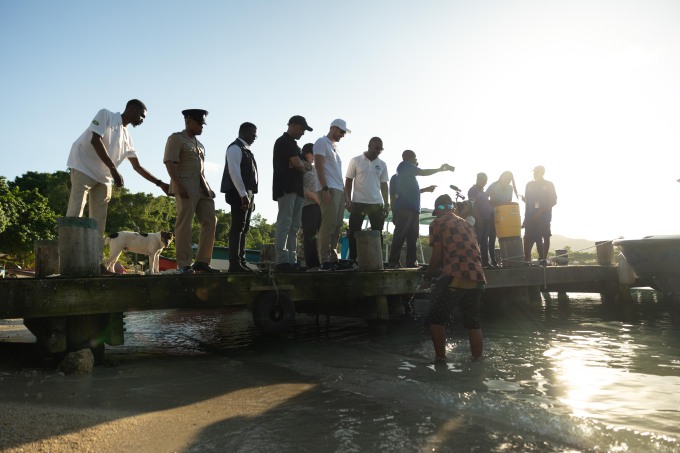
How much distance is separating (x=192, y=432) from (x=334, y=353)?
327 cm

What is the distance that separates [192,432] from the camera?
10.8 feet

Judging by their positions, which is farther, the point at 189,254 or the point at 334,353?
the point at 334,353

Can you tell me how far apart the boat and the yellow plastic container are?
230cm

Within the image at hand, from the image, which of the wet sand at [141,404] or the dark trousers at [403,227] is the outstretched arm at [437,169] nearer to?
the dark trousers at [403,227]

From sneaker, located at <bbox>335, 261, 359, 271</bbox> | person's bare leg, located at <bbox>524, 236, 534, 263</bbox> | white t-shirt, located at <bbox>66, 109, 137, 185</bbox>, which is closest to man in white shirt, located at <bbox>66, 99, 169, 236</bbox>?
white t-shirt, located at <bbox>66, 109, 137, 185</bbox>

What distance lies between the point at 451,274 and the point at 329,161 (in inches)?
111

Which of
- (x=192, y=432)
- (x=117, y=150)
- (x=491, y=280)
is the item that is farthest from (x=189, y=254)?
(x=491, y=280)

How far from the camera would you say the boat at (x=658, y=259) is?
9586 mm

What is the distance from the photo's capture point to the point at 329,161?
716cm

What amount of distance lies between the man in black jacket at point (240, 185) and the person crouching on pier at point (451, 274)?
241 cm

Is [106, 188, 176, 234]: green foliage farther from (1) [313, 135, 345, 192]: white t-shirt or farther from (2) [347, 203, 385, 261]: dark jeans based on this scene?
(1) [313, 135, 345, 192]: white t-shirt

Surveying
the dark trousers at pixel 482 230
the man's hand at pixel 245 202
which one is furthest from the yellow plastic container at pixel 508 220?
the man's hand at pixel 245 202

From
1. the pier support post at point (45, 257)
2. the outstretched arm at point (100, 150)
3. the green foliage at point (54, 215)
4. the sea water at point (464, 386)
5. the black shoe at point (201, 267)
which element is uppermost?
the green foliage at point (54, 215)

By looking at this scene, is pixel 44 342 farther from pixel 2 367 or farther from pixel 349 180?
pixel 349 180
